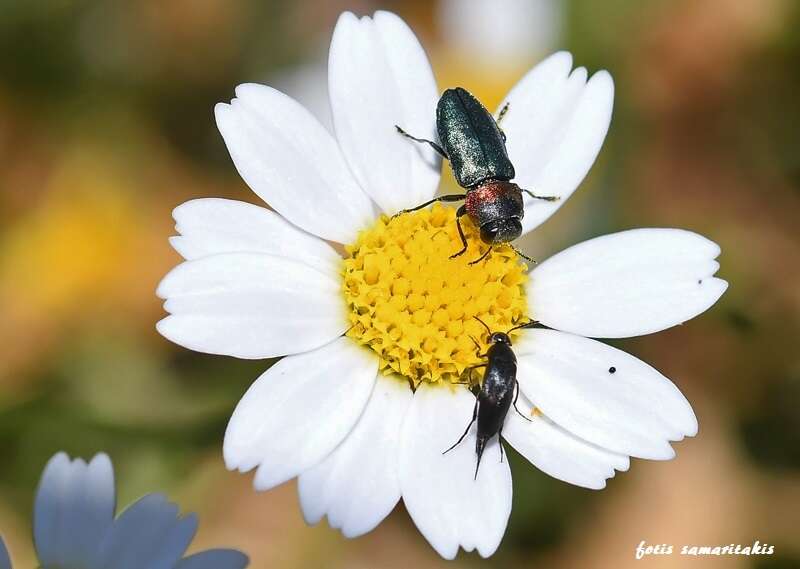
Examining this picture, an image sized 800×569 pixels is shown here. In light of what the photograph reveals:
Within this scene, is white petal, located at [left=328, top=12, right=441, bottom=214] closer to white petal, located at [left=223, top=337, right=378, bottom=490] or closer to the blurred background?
white petal, located at [left=223, top=337, right=378, bottom=490]

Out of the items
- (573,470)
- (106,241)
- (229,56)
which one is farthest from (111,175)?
(573,470)

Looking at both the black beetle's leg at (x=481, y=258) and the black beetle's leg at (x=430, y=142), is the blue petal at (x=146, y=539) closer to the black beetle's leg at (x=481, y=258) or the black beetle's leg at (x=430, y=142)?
the black beetle's leg at (x=481, y=258)

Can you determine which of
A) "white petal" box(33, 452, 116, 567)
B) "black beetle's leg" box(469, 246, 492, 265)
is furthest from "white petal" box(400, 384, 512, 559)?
"white petal" box(33, 452, 116, 567)

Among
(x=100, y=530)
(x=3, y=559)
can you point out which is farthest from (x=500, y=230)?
(x=3, y=559)

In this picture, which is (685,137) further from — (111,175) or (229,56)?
(111,175)

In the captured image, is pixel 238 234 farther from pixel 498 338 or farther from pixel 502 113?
pixel 502 113
